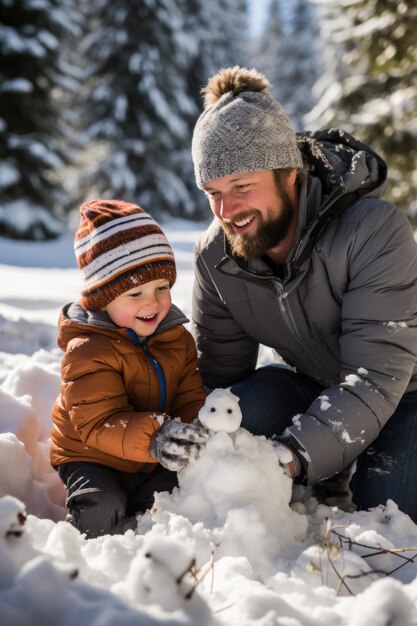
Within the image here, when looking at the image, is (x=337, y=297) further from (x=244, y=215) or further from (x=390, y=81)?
(x=390, y=81)

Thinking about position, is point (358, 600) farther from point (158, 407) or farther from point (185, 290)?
point (185, 290)

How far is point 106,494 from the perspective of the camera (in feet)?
7.57

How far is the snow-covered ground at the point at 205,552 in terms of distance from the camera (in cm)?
123

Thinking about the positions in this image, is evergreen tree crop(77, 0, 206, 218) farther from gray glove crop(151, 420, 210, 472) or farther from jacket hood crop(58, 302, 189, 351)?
gray glove crop(151, 420, 210, 472)

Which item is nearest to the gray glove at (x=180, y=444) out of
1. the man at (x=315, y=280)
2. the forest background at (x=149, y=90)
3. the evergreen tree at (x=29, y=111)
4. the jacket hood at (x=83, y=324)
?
the man at (x=315, y=280)

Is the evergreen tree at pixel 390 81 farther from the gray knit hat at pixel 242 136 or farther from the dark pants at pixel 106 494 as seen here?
the dark pants at pixel 106 494

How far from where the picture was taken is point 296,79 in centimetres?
3222

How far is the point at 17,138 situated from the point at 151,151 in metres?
6.86

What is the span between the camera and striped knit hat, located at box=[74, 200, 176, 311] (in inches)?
96.5

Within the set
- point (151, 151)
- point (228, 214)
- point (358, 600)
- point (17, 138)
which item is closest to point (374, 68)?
point (228, 214)

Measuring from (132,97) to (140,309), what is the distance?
57.8 ft

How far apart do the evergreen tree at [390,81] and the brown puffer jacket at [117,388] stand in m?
4.43

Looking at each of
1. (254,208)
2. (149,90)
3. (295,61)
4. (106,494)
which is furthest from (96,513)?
(295,61)

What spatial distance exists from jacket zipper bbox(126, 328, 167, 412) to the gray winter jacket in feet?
1.82
